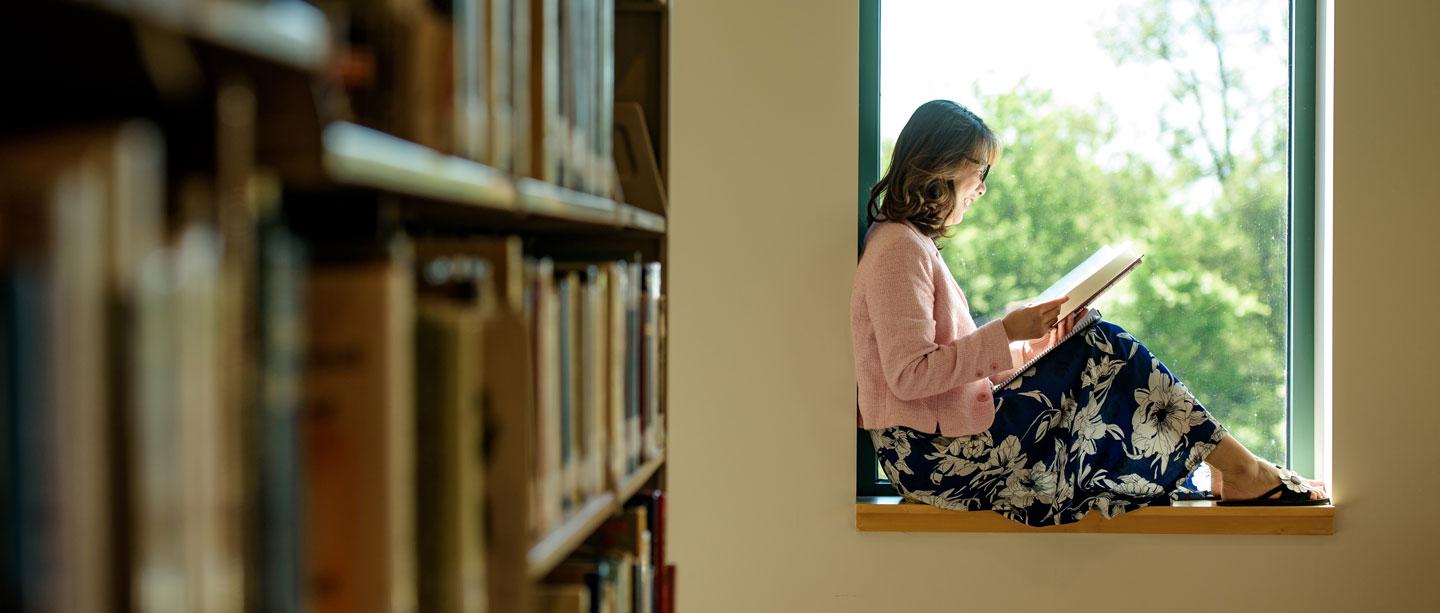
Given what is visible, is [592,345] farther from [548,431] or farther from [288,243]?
[288,243]

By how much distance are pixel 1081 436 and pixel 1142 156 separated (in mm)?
789

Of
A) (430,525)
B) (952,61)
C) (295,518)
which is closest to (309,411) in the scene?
(295,518)

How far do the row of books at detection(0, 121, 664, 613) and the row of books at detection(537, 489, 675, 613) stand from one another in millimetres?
344

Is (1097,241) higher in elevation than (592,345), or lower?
higher

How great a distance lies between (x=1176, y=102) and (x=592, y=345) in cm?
210

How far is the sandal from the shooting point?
104 inches

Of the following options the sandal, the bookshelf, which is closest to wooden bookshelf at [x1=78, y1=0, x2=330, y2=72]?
the bookshelf

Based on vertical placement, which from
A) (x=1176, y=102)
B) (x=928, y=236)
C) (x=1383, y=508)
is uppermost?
(x=1176, y=102)

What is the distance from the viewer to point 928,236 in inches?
99.7

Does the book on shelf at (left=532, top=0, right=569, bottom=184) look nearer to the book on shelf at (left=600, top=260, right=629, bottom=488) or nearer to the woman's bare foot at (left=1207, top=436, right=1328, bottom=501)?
the book on shelf at (left=600, top=260, right=629, bottom=488)

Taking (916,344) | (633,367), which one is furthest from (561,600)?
(916,344)

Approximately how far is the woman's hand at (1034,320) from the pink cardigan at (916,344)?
0.03m

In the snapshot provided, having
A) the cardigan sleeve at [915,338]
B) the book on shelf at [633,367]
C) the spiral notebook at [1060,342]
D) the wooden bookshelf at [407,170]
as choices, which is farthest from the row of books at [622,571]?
the spiral notebook at [1060,342]

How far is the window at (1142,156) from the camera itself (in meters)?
2.81
